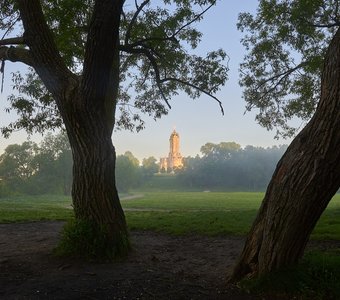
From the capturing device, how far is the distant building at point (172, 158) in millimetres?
166150

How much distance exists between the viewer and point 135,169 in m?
115

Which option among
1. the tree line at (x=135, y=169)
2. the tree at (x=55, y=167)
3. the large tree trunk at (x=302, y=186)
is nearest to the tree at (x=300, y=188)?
the large tree trunk at (x=302, y=186)

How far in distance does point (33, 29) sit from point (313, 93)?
12.6m

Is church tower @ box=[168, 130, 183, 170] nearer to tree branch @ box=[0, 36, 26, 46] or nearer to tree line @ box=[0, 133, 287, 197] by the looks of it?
tree line @ box=[0, 133, 287, 197]

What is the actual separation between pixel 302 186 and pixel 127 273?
3408 mm

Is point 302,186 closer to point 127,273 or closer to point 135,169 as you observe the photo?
point 127,273

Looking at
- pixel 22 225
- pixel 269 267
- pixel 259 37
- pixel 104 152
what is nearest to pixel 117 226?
pixel 104 152

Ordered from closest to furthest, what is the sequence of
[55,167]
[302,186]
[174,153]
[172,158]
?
[302,186]
[55,167]
[172,158]
[174,153]

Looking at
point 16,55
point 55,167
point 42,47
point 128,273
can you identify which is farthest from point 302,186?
point 55,167

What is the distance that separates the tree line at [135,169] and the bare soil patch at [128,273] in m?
70.2

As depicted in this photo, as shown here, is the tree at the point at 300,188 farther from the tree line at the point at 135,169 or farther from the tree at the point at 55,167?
the tree at the point at 55,167

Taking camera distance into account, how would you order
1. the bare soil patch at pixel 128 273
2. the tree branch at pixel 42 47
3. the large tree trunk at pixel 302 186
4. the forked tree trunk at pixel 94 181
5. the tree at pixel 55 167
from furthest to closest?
1. the tree at pixel 55 167
2. the forked tree trunk at pixel 94 181
3. the tree branch at pixel 42 47
4. the bare soil patch at pixel 128 273
5. the large tree trunk at pixel 302 186

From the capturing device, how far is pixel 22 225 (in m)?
14.1

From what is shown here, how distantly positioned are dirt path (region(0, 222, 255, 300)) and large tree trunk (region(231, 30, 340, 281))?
0.87 meters
